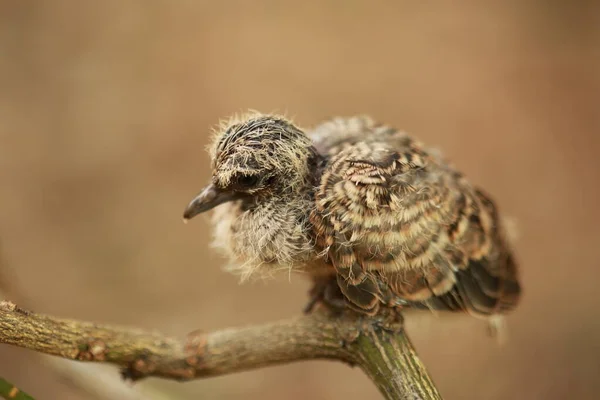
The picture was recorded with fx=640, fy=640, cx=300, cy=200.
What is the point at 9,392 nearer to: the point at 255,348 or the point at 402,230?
the point at 255,348

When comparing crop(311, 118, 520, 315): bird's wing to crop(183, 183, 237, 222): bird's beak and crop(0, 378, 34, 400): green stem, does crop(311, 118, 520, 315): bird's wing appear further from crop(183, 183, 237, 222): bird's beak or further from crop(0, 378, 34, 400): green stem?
crop(0, 378, 34, 400): green stem

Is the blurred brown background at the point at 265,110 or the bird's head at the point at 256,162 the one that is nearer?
the bird's head at the point at 256,162

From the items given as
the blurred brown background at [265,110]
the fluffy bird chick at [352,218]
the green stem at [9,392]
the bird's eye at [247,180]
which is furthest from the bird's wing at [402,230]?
the blurred brown background at [265,110]

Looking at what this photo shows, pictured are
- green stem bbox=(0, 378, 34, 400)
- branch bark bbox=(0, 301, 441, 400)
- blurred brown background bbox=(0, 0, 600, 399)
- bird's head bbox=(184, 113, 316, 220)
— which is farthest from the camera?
blurred brown background bbox=(0, 0, 600, 399)

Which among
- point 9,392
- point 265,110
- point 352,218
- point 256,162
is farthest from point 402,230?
point 265,110

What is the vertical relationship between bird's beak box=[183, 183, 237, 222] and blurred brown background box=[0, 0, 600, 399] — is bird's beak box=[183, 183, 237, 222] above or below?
below

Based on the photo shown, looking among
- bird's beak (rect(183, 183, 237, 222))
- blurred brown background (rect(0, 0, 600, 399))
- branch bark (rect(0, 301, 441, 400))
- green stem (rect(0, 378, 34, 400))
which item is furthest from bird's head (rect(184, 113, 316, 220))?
blurred brown background (rect(0, 0, 600, 399))

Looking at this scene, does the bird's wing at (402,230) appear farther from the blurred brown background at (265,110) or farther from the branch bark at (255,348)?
the blurred brown background at (265,110)
